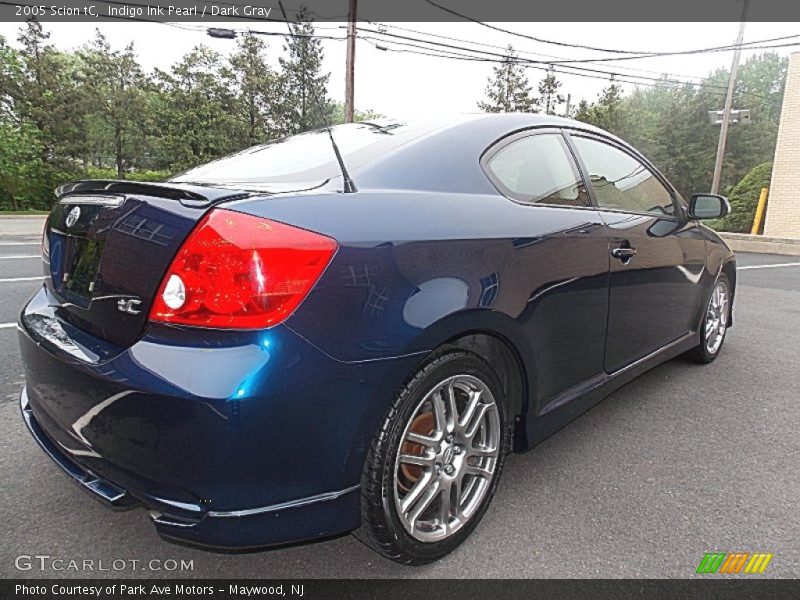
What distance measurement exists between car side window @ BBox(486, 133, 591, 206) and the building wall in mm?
17381

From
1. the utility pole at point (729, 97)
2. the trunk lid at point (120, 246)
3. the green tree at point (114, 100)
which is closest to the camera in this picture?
the trunk lid at point (120, 246)

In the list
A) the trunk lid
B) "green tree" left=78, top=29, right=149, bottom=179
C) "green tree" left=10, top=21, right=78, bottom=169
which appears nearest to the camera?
the trunk lid

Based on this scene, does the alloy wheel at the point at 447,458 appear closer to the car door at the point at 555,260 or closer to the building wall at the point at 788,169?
the car door at the point at 555,260

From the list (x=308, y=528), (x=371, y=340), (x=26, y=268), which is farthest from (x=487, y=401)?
(x=26, y=268)

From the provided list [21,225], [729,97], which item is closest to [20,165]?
[21,225]

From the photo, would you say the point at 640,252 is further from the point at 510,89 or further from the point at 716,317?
the point at 510,89

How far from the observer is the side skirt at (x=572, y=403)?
2.10 metres

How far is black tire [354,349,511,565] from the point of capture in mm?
1529

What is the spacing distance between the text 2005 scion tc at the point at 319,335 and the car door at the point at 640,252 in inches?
12.2

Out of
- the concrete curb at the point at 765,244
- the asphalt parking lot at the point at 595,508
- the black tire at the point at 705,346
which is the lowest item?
the concrete curb at the point at 765,244

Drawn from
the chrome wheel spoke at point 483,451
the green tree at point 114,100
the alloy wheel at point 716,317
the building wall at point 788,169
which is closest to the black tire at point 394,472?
the chrome wheel spoke at point 483,451

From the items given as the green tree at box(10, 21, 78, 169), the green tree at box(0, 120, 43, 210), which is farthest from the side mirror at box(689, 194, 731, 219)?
the green tree at box(10, 21, 78, 169)

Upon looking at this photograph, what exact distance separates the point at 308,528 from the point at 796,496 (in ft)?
6.79

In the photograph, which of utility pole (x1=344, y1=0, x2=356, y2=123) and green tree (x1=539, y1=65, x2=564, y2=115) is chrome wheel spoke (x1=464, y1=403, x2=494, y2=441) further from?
green tree (x1=539, y1=65, x2=564, y2=115)
